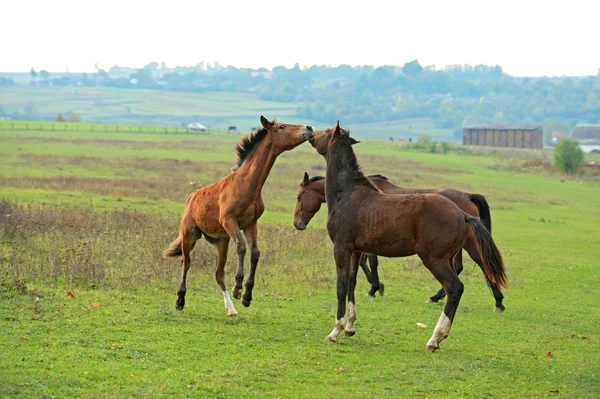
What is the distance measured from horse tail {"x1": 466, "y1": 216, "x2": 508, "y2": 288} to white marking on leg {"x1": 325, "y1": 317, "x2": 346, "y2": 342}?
200 centimetres

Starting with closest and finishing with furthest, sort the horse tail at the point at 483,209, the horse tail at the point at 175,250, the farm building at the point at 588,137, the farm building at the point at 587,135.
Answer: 1. the horse tail at the point at 175,250
2. the horse tail at the point at 483,209
3. the farm building at the point at 588,137
4. the farm building at the point at 587,135

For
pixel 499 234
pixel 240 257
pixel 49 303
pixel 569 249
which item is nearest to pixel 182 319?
pixel 240 257

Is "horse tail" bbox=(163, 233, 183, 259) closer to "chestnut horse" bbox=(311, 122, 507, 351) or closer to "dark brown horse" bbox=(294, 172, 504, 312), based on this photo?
"dark brown horse" bbox=(294, 172, 504, 312)

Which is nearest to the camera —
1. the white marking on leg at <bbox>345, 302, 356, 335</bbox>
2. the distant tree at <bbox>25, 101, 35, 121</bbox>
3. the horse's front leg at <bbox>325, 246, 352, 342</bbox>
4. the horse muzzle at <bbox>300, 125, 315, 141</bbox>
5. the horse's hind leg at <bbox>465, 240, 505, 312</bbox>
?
the horse's front leg at <bbox>325, 246, 352, 342</bbox>

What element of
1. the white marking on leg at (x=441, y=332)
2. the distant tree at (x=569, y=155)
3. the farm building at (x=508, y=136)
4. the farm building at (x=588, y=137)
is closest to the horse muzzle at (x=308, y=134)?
the white marking on leg at (x=441, y=332)

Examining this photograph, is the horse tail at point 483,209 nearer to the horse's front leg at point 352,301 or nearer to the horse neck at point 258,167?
the horse's front leg at point 352,301

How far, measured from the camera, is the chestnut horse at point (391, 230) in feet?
32.9

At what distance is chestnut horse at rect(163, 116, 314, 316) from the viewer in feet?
37.7

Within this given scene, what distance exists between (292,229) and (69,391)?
14803 millimetres

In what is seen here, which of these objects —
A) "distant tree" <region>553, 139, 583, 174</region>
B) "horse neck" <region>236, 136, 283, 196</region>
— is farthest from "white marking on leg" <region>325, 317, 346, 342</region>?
"distant tree" <region>553, 139, 583, 174</region>

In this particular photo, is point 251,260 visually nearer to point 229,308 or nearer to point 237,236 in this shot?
point 237,236

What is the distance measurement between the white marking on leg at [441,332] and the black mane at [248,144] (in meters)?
3.89

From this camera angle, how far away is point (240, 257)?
11.4 m

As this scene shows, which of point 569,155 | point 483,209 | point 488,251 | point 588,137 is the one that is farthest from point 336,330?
point 588,137
